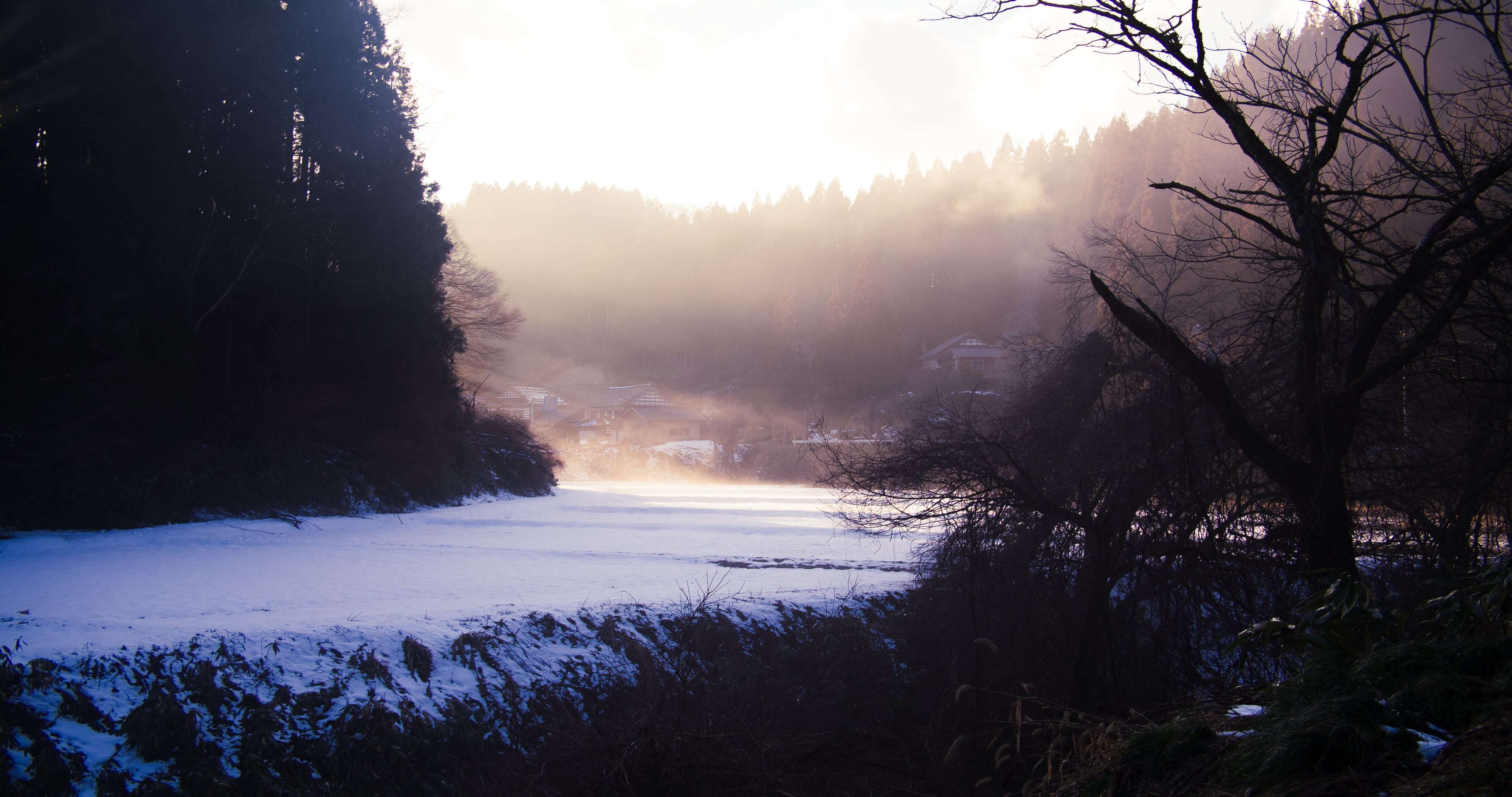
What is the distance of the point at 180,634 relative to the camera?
7.24 m

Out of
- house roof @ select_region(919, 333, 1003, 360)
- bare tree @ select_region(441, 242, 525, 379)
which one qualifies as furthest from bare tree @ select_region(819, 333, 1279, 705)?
house roof @ select_region(919, 333, 1003, 360)

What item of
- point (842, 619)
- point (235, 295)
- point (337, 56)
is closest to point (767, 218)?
point (337, 56)

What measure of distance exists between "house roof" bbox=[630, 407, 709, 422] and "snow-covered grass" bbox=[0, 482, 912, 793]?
37.9 metres

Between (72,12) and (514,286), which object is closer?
(72,12)

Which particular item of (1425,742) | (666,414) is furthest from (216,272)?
(666,414)

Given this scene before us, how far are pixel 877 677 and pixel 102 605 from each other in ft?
26.4

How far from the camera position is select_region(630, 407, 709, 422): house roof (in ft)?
178

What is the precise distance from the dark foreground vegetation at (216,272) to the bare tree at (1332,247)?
14.8m

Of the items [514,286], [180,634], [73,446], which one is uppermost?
[514,286]

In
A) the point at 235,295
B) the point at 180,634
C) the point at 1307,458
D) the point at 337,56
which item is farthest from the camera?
the point at 337,56

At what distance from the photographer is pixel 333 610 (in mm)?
8523

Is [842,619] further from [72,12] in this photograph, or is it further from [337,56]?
[337,56]

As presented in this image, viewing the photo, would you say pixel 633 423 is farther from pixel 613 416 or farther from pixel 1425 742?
pixel 1425 742

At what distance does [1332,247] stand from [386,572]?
1113cm
